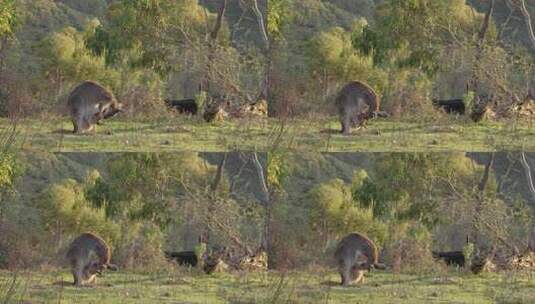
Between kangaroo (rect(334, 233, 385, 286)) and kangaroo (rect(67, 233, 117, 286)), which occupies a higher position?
kangaroo (rect(334, 233, 385, 286))

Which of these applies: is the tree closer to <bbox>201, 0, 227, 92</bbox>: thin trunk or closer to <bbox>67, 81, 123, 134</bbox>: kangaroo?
<bbox>67, 81, 123, 134</bbox>: kangaroo

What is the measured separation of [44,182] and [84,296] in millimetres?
3709

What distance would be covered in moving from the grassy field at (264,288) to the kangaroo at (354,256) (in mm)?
270

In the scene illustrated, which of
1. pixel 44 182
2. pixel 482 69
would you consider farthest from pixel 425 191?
pixel 44 182

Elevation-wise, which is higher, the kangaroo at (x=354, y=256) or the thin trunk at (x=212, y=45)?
the thin trunk at (x=212, y=45)

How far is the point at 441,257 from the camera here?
31.0 metres

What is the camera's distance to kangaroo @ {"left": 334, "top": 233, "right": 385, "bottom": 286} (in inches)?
1141

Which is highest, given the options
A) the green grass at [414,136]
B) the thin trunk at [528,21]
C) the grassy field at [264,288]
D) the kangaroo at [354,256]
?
the thin trunk at [528,21]

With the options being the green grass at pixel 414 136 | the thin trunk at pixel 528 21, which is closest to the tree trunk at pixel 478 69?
the green grass at pixel 414 136

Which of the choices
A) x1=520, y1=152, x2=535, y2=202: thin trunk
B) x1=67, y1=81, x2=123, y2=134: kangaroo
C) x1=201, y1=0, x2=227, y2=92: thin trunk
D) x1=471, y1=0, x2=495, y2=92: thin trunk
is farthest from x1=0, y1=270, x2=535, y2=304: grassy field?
x1=471, y1=0, x2=495, y2=92: thin trunk

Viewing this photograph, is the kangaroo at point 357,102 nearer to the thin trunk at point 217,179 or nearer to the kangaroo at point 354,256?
the thin trunk at point 217,179

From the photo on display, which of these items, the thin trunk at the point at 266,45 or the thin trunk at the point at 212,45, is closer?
the thin trunk at the point at 266,45

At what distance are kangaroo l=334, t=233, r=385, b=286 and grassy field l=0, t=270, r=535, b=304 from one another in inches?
10.6

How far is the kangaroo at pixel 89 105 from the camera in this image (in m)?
31.7
